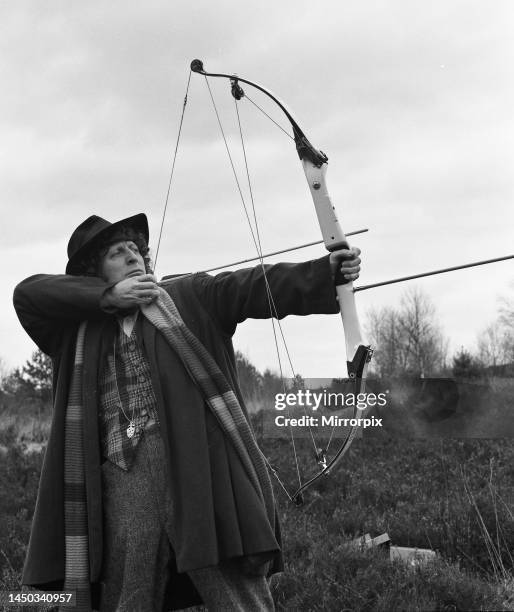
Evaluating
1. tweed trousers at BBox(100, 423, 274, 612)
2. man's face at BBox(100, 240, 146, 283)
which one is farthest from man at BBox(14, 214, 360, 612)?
man's face at BBox(100, 240, 146, 283)

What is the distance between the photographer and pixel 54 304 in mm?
2738

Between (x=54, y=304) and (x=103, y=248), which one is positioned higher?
(x=103, y=248)

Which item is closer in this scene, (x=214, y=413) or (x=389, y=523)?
(x=214, y=413)

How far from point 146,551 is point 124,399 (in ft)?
1.64

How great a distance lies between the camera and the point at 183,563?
2307 millimetres

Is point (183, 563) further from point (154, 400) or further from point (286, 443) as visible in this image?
point (286, 443)

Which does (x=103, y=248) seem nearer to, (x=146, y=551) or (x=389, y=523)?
(x=146, y=551)

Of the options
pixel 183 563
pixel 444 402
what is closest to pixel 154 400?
pixel 183 563

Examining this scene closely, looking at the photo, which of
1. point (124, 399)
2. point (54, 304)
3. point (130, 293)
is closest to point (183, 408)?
point (124, 399)

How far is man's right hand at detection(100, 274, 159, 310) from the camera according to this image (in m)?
2.64

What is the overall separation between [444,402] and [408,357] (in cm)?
2596

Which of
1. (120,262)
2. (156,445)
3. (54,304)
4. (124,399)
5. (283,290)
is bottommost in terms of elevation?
(156,445)

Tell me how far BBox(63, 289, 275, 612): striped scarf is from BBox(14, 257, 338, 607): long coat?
3 cm

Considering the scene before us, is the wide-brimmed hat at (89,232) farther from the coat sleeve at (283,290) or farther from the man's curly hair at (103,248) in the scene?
the coat sleeve at (283,290)
